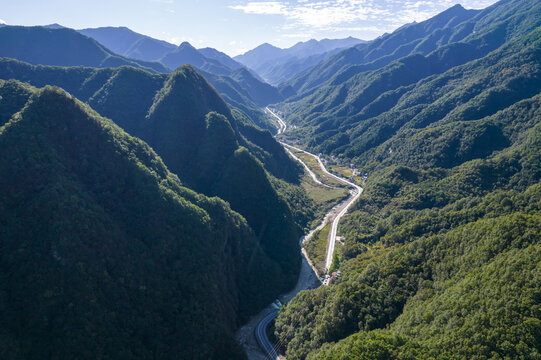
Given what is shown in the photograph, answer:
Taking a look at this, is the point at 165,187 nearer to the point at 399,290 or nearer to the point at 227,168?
the point at 227,168

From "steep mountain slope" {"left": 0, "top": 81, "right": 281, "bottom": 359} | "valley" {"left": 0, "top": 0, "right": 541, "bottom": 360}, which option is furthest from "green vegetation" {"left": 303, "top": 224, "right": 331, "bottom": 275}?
"steep mountain slope" {"left": 0, "top": 81, "right": 281, "bottom": 359}

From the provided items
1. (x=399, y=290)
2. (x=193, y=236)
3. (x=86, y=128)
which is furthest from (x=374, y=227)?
(x=86, y=128)

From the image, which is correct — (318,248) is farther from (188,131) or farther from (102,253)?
(102,253)

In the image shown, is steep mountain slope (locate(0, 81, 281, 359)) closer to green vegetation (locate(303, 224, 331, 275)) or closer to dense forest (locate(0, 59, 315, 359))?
dense forest (locate(0, 59, 315, 359))

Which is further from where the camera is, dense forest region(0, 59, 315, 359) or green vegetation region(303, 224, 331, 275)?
green vegetation region(303, 224, 331, 275)

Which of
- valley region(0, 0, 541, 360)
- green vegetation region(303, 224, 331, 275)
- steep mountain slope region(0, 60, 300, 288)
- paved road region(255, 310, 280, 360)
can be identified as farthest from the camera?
steep mountain slope region(0, 60, 300, 288)

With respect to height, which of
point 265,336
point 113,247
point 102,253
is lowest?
point 265,336

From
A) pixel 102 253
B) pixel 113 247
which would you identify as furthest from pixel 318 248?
pixel 102 253

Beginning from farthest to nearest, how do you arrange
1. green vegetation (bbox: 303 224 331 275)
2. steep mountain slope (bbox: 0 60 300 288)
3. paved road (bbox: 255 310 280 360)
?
steep mountain slope (bbox: 0 60 300 288) → green vegetation (bbox: 303 224 331 275) → paved road (bbox: 255 310 280 360)
